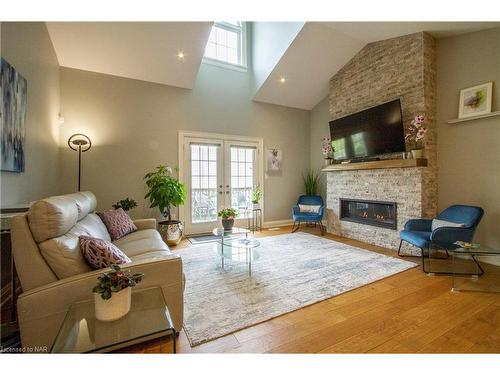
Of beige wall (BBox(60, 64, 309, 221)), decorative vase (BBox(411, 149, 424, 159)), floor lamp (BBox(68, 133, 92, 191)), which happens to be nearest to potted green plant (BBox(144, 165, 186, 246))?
beige wall (BBox(60, 64, 309, 221))

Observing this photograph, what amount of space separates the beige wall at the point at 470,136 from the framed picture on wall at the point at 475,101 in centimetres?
7

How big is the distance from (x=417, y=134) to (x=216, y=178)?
12.2ft

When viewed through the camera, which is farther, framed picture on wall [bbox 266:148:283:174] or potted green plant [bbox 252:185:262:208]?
framed picture on wall [bbox 266:148:283:174]

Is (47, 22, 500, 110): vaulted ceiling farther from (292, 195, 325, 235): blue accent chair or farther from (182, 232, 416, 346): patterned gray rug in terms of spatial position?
(182, 232, 416, 346): patterned gray rug

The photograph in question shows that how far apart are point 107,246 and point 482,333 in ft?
9.34

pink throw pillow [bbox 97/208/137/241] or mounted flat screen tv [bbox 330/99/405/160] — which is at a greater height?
mounted flat screen tv [bbox 330/99/405/160]

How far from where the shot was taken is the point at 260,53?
4953 millimetres

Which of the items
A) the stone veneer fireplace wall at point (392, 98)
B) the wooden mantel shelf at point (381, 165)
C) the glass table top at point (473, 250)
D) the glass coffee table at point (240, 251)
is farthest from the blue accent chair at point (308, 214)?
the glass table top at point (473, 250)

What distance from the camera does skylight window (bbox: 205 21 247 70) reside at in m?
4.97

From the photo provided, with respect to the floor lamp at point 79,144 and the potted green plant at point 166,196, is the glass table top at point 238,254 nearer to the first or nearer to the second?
the potted green plant at point 166,196

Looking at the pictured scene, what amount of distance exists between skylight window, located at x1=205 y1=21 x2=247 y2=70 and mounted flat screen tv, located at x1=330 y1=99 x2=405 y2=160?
2.69 m

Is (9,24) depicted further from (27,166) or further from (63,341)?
(63,341)
